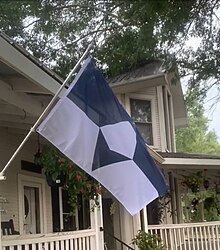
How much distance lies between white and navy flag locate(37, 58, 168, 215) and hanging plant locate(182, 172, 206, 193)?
345 inches

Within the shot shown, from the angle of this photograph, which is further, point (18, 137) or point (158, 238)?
point (158, 238)

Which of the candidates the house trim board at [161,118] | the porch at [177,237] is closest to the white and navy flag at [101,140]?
the porch at [177,237]

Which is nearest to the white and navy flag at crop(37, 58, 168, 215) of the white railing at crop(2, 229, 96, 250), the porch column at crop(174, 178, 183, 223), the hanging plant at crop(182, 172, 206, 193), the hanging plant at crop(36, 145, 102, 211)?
the white railing at crop(2, 229, 96, 250)

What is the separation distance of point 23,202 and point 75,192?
2.00m

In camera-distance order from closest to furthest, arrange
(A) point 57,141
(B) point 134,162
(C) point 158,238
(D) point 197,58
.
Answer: (A) point 57,141
(B) point 134,162
(D) point 197,58
(C) point 158,238

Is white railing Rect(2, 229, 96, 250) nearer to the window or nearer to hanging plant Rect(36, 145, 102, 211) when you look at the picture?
hanging plant Rect(36, 145, 102, 211)

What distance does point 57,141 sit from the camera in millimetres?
4590

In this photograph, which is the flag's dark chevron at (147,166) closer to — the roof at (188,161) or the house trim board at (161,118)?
the roof at (188,161)

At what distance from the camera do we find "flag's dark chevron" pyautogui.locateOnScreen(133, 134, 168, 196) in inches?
201

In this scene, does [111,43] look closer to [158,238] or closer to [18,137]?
[18,137]

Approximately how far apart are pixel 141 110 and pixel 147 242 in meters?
5.49

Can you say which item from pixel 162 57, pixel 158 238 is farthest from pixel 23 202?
pixel 162 57

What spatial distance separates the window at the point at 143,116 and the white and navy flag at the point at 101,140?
8639 millimetres

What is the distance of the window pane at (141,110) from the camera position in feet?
45.6
